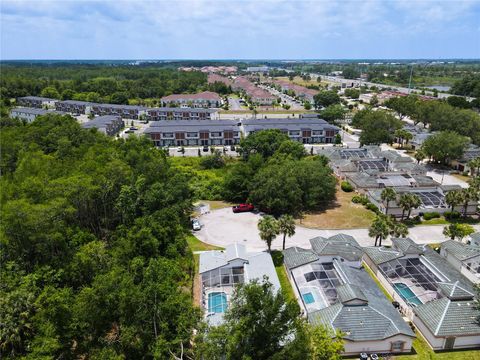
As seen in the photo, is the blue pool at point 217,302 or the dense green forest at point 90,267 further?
the blue pool at point 217,302

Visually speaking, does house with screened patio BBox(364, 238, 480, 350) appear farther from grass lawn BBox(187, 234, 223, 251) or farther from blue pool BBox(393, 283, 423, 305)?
grass lawn BBox(187, 234, 223, 251)

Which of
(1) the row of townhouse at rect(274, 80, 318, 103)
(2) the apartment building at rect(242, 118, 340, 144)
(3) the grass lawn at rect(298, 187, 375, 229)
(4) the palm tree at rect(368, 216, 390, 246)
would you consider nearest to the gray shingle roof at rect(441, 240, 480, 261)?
(4) the palm tree at rect(368, 216, 390, 246)

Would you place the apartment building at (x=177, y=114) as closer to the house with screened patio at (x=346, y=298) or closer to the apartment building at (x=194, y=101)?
the apartment building at (x=194, y=101)

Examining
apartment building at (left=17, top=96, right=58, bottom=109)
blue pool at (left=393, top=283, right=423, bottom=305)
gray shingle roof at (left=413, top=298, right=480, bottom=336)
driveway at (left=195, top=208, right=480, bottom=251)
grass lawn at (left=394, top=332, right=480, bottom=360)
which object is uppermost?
apartment building at (left=17, top=96, right=58, bottom=109)

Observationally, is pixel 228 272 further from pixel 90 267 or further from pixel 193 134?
pixel 193 134

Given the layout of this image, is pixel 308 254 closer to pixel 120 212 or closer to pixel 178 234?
pixel 178 234

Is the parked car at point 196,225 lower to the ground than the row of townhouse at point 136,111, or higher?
lower

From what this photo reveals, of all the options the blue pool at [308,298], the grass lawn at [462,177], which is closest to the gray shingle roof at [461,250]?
the blue pool at [308,298]
